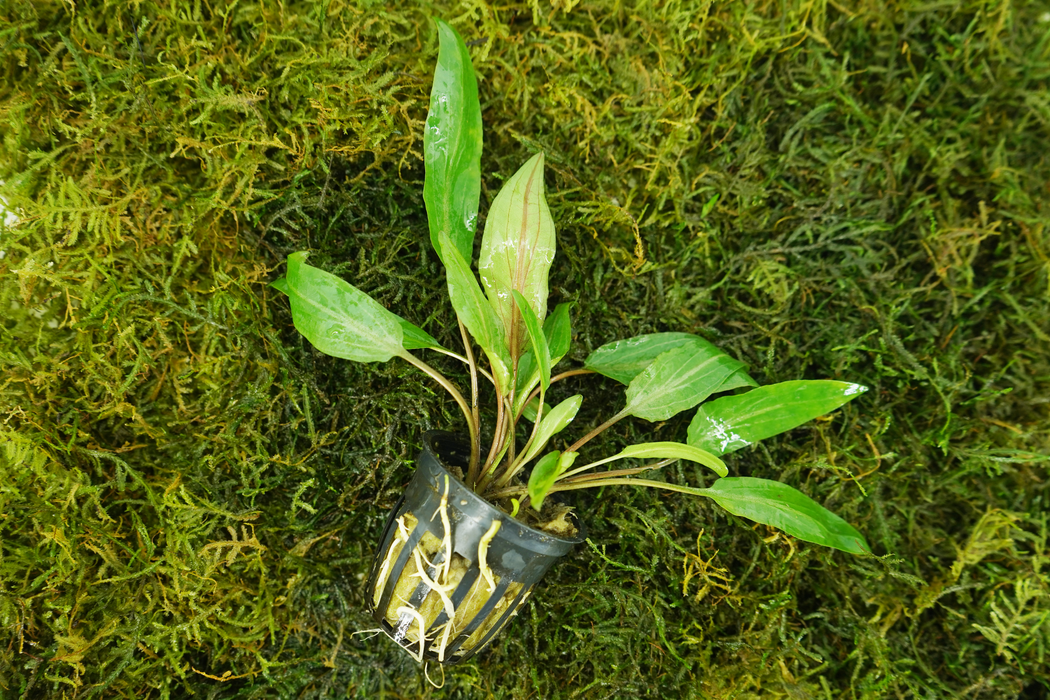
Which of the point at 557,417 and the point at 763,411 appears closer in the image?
the point at 557,417

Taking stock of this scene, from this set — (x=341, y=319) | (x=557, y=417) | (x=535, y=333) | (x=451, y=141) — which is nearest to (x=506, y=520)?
(x=557, y=417)

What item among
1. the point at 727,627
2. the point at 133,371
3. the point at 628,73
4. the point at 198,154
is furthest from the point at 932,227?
the point at 133,371

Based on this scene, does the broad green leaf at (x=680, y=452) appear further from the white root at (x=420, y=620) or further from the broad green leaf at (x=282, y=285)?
the broad green leaf at (x=282, y=285)

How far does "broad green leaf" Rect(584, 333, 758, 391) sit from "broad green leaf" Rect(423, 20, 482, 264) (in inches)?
11.5

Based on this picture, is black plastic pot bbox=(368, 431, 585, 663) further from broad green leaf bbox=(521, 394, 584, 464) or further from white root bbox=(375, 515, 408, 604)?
broad green leaf bbox=(521, 394, 584, 464)

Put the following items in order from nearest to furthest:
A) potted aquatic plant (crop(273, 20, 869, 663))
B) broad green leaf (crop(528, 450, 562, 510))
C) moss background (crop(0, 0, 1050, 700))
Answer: broad green leaf (crop(528, 450, 562, 510)), potted aquatic plant (crop(273, 20, 869, 663)), moss background (crop(0, 0, 1050, 700))

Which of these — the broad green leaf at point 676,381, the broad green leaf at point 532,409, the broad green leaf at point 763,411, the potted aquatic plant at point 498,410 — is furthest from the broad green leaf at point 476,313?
the broad green leaf at point 763,411

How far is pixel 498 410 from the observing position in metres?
0.88

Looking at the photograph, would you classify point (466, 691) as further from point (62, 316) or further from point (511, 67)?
point (511, 67)

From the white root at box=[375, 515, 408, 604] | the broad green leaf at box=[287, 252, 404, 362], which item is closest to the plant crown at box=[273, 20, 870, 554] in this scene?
the broad green leaf at box=[287, 252, 404, 362]

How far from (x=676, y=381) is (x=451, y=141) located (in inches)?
20.0

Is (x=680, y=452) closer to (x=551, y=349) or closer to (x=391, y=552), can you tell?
(x=551, y=349)

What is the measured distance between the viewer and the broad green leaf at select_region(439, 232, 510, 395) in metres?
0.78

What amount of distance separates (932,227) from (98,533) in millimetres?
1545
